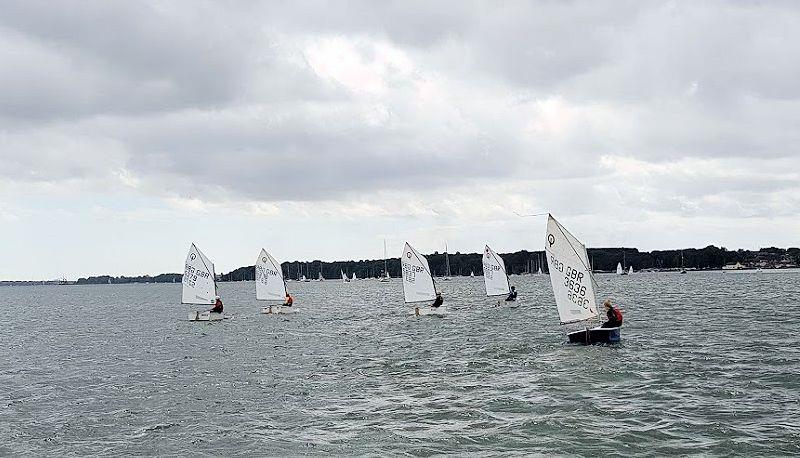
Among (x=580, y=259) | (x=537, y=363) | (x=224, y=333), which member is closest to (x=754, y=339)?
(x=580, y=259)

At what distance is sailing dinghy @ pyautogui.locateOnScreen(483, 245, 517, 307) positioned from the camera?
75.0m

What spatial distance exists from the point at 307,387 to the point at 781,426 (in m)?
13.7

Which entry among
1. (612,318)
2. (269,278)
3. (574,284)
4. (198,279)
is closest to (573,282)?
(574,284)

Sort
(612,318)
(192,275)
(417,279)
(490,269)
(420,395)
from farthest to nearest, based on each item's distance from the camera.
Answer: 1. (490,269)
2. (192,275)
3. (417,279)
4. (612,318)
5. (420,395)

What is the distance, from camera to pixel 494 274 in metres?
78.5

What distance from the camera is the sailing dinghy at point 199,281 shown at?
195 feet

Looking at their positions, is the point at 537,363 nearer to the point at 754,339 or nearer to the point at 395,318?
the point at 754,339

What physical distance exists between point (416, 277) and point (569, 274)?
1017 inches

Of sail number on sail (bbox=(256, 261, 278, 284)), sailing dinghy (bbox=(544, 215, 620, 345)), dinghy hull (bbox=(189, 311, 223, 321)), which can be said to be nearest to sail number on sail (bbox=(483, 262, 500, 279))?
sail number on sail (bbox=(256, 261, 278, 284))

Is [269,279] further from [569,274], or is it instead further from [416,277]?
[569,274]

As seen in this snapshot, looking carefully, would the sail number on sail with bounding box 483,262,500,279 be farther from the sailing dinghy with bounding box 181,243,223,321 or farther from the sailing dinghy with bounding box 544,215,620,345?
the sailing dinghy with bounding box 544,215,620,345

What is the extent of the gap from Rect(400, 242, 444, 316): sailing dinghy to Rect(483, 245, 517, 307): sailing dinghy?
14995 mm

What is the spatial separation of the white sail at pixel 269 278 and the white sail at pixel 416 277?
12.5 meters

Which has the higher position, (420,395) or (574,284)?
(574,284)
